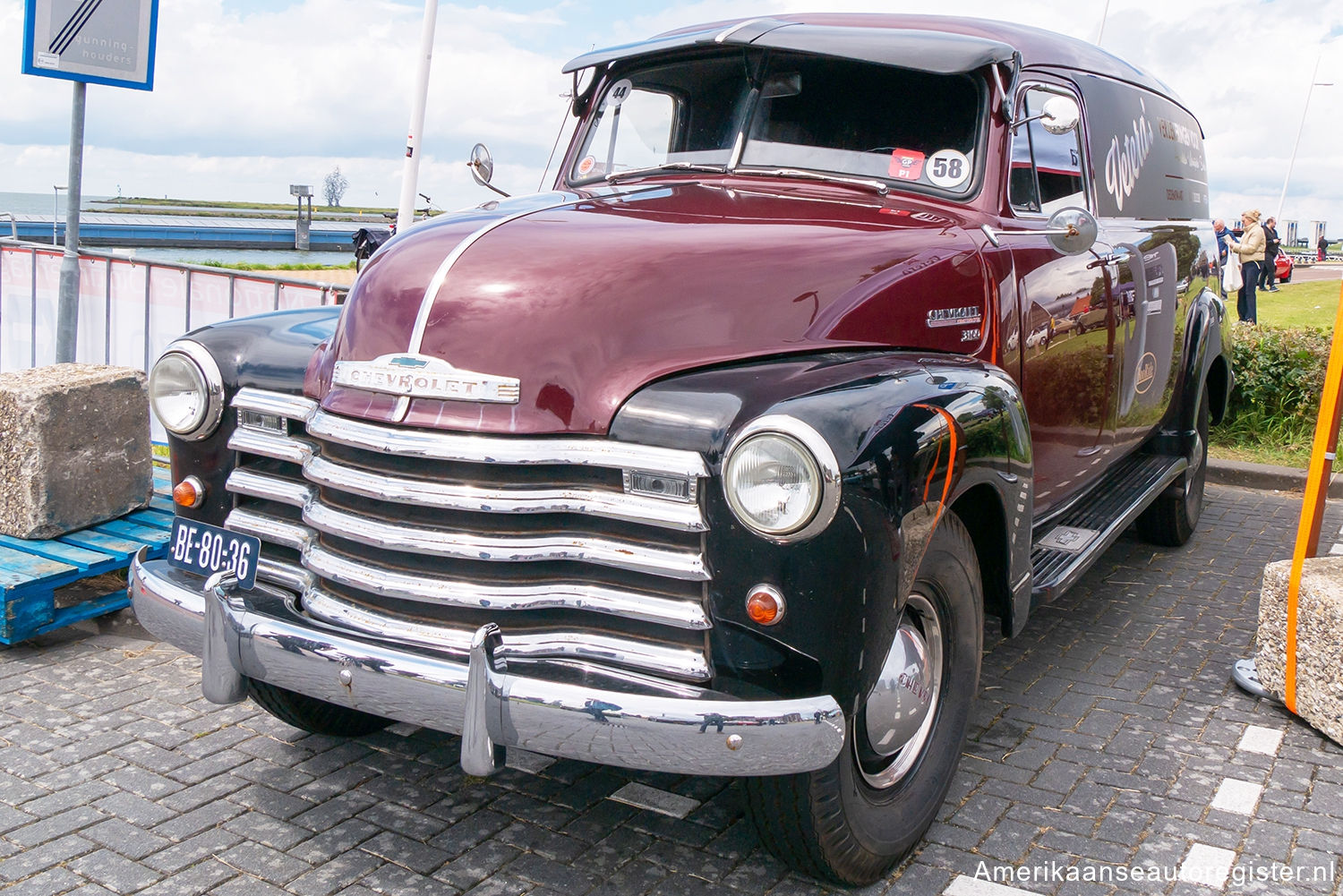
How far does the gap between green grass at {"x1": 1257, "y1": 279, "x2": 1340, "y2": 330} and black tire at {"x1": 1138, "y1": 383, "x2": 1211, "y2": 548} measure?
819 centimetres

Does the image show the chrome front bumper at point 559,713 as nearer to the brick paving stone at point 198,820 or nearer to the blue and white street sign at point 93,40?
the brick paving stone at point 198,820

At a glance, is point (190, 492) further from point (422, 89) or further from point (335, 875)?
point (422, 89)

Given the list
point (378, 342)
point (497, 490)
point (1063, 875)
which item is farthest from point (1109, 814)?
point (378, 342)

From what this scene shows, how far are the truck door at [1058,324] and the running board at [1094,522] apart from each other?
145 millimetres

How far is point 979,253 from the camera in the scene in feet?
11.4

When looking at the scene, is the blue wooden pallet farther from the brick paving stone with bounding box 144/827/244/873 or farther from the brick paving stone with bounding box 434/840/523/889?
the brick paving stone with bounding box 434/840/523/889

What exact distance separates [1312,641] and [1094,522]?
95cm

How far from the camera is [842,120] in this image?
3.76 meters

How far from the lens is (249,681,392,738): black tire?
3391mm

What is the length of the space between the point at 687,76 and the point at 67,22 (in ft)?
10.5

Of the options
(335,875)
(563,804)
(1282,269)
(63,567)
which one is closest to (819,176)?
(563,804)

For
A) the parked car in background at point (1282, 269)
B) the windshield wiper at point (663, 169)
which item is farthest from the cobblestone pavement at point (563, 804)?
the parked car in background at point (1282, 269)

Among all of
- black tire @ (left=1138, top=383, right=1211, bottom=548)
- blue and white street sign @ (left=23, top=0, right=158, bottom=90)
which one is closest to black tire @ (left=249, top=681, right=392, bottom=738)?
blue and white street sign @ (left=23, top=0, right=158, bottom=90)

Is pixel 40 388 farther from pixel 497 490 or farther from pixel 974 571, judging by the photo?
pixel 974 571
